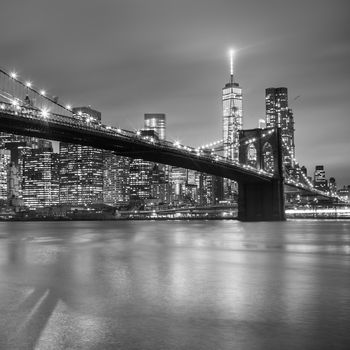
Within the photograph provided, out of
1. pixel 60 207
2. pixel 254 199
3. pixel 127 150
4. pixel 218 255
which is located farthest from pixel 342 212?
pixel 218 255

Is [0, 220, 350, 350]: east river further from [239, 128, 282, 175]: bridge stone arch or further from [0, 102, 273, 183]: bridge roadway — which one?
[239, 128, 282, 175]: bridge stone arch

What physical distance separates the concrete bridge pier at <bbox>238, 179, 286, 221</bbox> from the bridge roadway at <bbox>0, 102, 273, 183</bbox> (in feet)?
3.88

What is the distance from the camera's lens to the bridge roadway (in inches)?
1496

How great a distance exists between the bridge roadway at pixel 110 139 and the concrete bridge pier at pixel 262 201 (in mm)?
1182

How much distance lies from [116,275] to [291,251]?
10.3 metres

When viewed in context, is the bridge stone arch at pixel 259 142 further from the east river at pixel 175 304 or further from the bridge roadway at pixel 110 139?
the east river at pixel 175 304

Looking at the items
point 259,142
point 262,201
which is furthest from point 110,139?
point 259,142

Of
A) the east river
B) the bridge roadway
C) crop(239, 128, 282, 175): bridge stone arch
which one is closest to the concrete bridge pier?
the bridge roadway

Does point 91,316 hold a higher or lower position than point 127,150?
A: lower

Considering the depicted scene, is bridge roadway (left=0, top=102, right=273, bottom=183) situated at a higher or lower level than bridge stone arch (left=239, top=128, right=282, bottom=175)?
lower

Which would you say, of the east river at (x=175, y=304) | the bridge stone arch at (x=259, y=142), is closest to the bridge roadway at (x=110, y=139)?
the bridge stone arch at (x=259, y=142)

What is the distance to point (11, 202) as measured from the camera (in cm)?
14962

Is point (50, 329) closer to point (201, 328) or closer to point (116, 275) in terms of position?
point (201, 328)

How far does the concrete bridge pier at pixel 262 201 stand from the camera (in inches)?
2466
